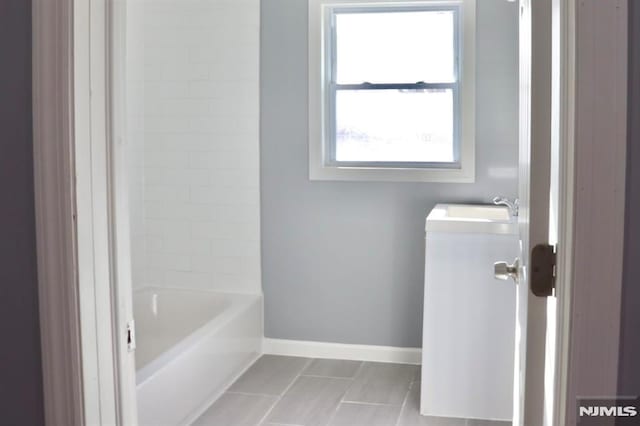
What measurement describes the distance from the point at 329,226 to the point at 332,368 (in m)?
0.85

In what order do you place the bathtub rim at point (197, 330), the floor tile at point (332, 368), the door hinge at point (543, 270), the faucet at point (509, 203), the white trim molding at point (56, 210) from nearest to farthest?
the door hinge at point (543, 270), the white trim molding at point (56, 210), the bathtub rim at point (197, 330), the faucet at point (509, 203), the floor tile at point (332, 368)

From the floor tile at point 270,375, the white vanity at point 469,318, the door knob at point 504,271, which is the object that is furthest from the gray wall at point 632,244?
the floor tile at point 270,375

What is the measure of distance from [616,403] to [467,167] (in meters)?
3.24

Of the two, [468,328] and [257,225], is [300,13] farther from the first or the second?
[468,328]

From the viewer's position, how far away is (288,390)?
13.9 feet

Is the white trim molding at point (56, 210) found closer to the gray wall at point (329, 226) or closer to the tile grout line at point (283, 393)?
the tile grout line at point (283, 393)

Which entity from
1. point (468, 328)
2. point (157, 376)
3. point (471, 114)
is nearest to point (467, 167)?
point (471, 114)

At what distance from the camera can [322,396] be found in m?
4.16

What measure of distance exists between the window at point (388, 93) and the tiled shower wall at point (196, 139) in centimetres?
43

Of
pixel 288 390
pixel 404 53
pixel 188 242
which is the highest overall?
pixel 404 53

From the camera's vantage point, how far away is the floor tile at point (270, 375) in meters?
4.26

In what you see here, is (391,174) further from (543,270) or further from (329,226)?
(543,270)

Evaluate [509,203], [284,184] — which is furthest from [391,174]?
[509,203]

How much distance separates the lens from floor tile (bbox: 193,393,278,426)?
149 inches
